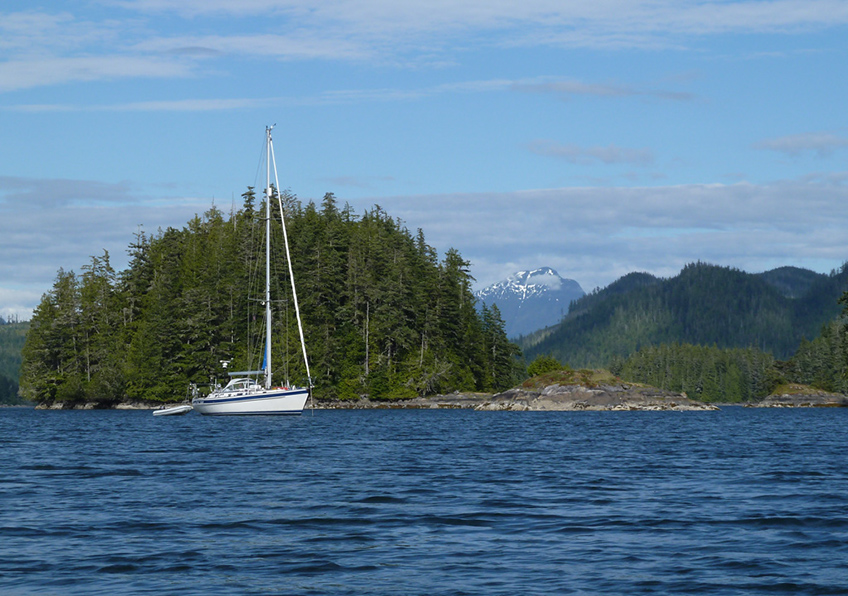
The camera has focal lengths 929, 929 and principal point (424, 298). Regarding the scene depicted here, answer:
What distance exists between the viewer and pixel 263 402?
71.7m

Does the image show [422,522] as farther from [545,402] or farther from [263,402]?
[545,402]

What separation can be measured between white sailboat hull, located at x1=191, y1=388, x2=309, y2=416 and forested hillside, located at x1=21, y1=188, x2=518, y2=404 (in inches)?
1400

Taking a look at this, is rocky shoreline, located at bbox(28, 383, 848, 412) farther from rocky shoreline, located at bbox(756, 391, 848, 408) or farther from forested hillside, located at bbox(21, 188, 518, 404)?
rocky shoreline, located at bbox(756, 391, 848, 408)

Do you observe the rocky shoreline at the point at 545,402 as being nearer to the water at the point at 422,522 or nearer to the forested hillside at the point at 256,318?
the forested hillside at the point at 256,318

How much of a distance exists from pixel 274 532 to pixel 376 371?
103287 millimetres

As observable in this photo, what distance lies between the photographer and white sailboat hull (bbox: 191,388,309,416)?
71.4 meters

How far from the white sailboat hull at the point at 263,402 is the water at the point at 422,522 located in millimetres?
30519

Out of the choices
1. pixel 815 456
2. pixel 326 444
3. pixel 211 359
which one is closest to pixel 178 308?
pixel 211 359

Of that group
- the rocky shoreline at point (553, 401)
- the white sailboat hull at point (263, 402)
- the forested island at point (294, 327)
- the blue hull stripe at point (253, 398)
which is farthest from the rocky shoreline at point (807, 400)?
the blue hull stripe at point (253, 398)

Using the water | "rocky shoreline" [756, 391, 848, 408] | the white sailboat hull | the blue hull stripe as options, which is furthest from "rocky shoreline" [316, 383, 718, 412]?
the water

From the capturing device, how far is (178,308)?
124250mm

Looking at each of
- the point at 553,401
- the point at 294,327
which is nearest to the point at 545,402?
the point at 553,401

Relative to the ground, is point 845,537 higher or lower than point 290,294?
lower

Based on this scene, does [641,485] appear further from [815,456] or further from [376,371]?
[376,371]
